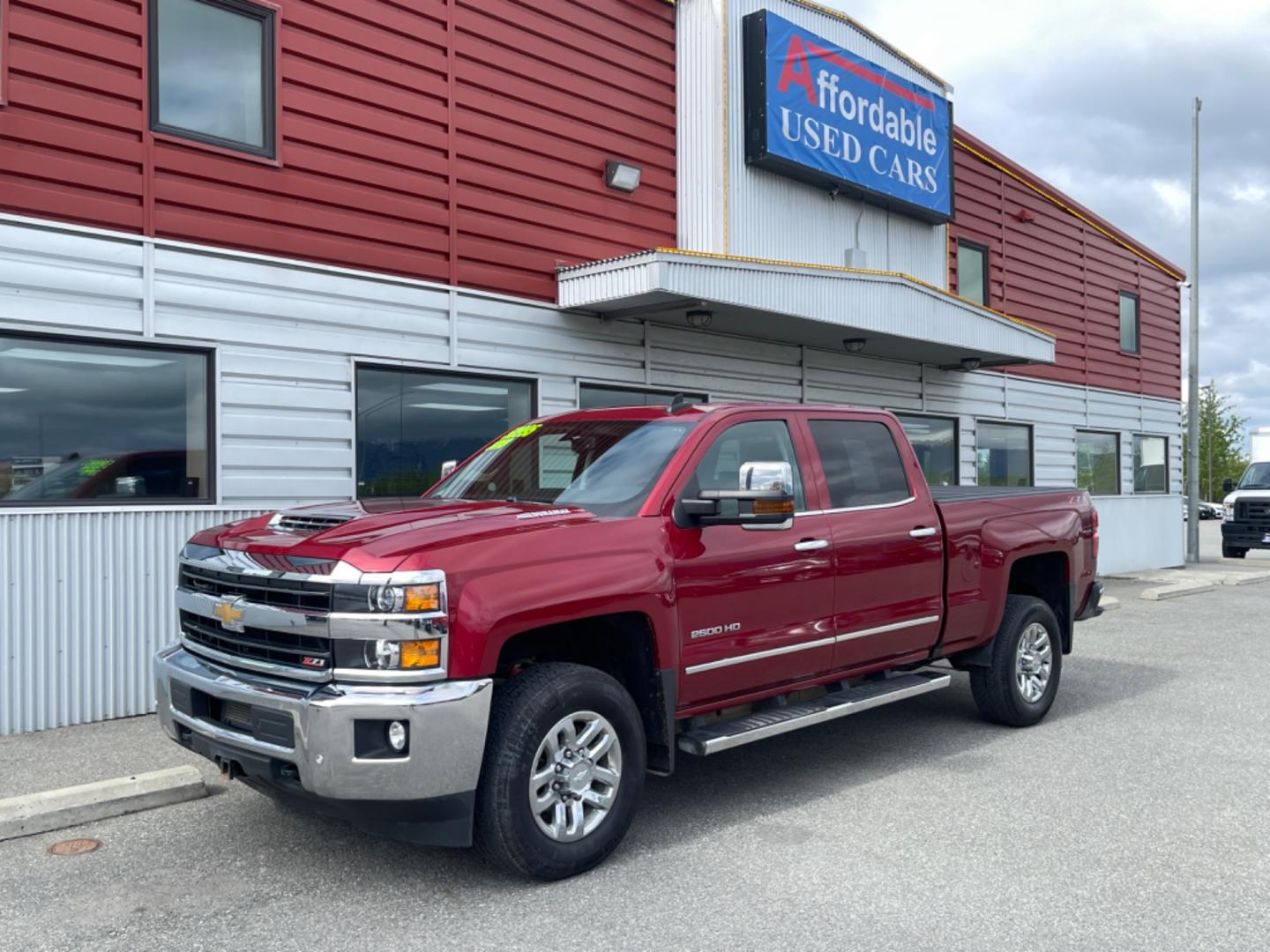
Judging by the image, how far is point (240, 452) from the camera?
8062mm

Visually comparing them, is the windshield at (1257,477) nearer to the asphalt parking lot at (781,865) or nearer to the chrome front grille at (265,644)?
the asphalt parking lot at (781,865)

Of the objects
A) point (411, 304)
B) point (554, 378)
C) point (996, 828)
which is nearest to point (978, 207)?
point (554, 378)

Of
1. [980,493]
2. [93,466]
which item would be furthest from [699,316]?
[93,466]

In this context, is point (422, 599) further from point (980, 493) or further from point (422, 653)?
point (980, 493)

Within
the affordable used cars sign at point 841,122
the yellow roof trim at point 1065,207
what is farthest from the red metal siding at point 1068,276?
the affordable used cars sign at point 841,122

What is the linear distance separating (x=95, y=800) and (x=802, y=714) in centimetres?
343

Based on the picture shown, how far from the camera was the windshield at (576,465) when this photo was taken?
5172 millimetres

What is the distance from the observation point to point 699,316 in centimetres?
1070

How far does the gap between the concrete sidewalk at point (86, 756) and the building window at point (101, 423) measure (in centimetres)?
152

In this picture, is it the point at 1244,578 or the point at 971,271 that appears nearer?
the point at 971,271

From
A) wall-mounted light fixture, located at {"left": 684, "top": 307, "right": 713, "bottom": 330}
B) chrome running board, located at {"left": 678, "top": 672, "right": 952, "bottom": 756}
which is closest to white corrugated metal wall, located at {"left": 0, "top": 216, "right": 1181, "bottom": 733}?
wall-mounted light fixture, located at {"left": 684, "top": 307, "right": 713, "bottom": 330}

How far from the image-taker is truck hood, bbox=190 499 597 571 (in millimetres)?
4164

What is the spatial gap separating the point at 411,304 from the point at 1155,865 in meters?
6.78

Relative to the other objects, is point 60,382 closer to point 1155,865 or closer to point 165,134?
point 165,134
